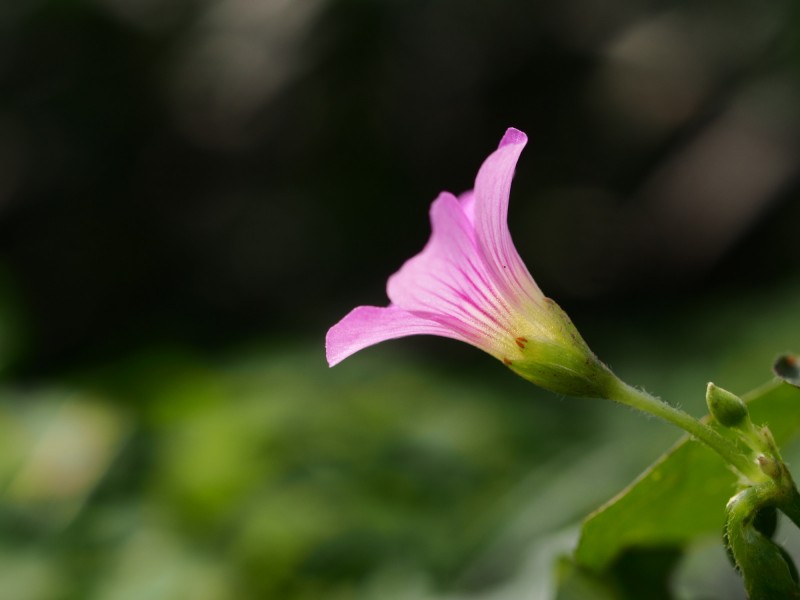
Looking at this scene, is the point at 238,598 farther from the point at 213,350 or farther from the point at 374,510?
the point at 213,350

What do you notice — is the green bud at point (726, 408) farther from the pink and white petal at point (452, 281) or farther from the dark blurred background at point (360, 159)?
the dark blurred background at point (360, 159)

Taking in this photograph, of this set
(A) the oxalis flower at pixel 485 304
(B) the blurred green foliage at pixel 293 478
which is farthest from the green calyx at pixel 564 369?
(B) the blurred green foliage at pixel 293 478

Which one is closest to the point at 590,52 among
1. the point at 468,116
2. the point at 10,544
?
the point at 468,116

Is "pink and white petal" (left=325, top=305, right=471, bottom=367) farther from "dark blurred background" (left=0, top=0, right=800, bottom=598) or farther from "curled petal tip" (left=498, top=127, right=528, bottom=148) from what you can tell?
"dark blurred background" (left=0, top=0, right=800, bottom=598)

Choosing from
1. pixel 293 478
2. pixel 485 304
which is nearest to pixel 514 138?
pixel 485 304

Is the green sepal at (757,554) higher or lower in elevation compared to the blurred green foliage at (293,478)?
lower

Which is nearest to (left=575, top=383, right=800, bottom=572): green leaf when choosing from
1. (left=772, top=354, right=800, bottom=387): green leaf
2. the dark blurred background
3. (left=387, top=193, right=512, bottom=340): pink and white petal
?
(left=772, top=354, right=800, bottom=387): green leaf

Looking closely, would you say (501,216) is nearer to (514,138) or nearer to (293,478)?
(514,138)
